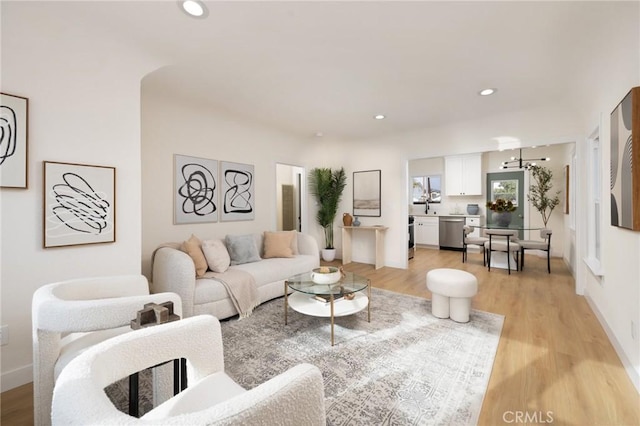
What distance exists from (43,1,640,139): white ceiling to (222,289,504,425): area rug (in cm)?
254

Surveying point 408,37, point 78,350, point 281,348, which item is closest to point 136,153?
point 78,350

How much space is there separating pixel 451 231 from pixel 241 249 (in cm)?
577

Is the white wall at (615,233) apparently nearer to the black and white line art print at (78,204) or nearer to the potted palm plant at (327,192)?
the potted palm plant at (327,192)

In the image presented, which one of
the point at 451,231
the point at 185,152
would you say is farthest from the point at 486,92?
the point at 451,231

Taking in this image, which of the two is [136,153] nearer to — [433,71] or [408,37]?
[408,37]

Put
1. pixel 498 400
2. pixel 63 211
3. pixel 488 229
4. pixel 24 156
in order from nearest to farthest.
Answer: pixel 498 400 → pixel 24 156 → pixel 63 211 → pixel 488 229

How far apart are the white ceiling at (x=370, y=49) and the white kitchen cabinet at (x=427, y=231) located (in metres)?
4.21

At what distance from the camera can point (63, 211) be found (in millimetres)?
1978

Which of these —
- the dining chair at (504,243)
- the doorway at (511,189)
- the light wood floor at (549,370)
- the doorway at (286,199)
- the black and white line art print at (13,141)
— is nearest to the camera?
the light wood floor at (549,370)

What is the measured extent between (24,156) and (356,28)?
8.22 ft

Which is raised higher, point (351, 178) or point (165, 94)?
point (165, 94)

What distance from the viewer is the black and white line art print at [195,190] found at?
353cm

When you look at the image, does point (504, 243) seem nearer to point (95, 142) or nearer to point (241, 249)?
point (241, 249)

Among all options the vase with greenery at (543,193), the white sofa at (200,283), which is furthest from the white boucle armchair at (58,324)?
the vase with greenery at (543,193)
